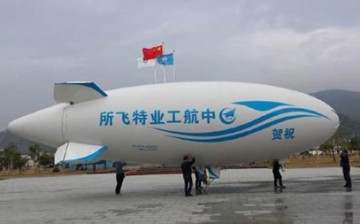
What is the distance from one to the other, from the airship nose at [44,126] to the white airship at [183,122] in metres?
0.04

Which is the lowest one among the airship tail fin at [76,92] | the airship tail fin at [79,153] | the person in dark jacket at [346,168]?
the person in dark jacket at [346,168]

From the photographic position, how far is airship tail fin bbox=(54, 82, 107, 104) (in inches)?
829

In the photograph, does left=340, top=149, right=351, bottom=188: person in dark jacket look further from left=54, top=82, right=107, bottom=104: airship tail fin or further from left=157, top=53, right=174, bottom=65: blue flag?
left=157, top=53, right=174, bottom=65: blue flag

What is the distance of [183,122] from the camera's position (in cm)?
2039

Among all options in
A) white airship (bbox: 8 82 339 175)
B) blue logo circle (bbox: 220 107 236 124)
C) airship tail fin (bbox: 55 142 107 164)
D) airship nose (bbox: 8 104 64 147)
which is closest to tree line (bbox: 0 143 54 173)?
airship nose (bbox: 8 104 64 147)

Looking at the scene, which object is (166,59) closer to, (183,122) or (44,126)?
(183,122)

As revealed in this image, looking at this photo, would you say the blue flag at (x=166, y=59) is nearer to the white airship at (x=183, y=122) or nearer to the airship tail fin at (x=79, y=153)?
the white airship at (x=183, y=122)

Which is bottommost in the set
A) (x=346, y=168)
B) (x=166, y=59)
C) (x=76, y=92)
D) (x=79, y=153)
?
(x=346, y=168)

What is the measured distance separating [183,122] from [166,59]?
32.2 ft

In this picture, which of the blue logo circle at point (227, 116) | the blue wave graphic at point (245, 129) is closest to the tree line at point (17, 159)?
the blue wave graphic at point (245, 129)

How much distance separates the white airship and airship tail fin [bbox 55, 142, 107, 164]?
40 mm

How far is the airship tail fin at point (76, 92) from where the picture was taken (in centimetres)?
2106

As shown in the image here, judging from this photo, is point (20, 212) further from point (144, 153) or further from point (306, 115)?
point (306, 115)

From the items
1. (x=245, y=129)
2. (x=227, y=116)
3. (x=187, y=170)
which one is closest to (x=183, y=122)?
(x=227, y=116)
